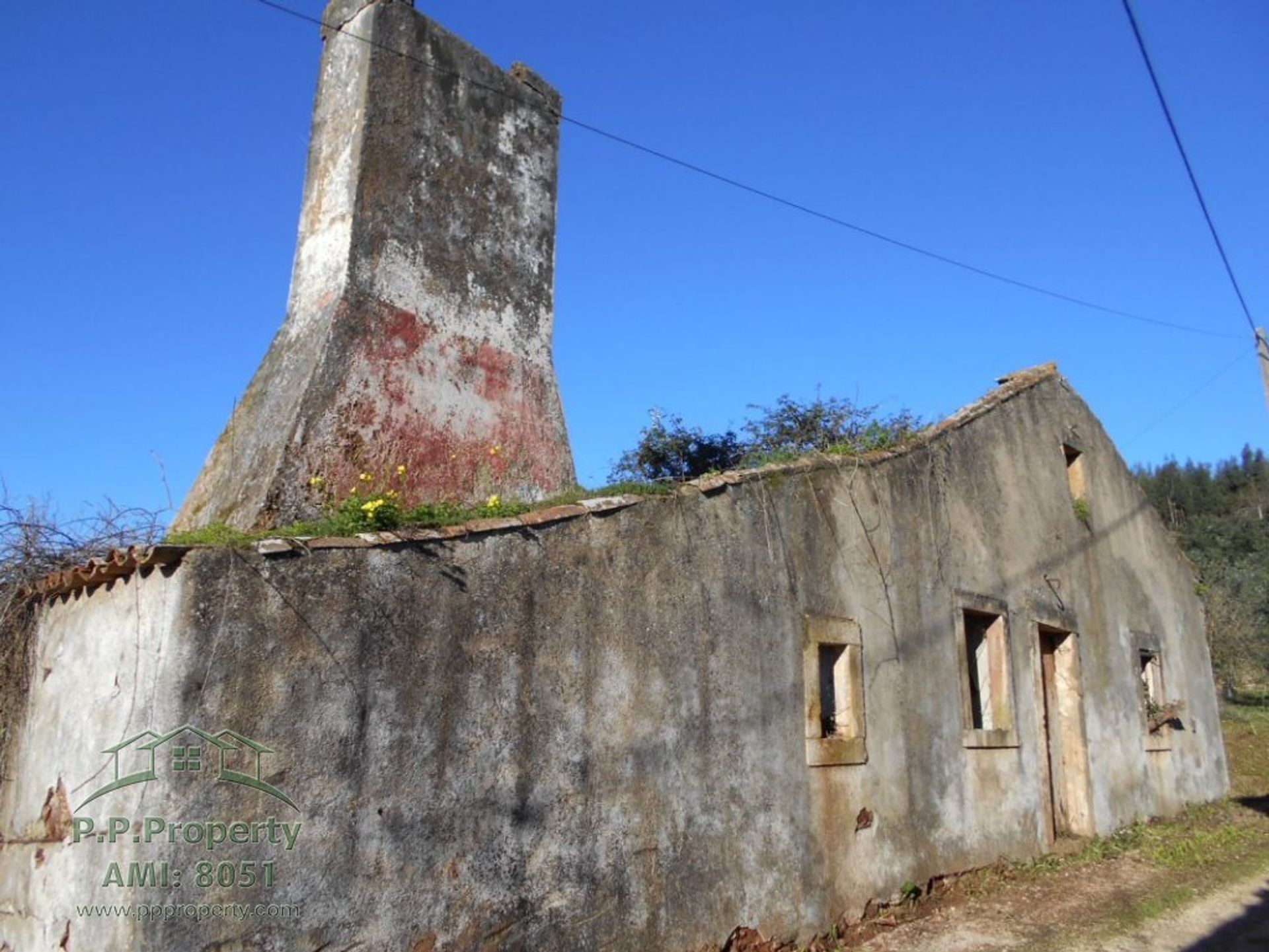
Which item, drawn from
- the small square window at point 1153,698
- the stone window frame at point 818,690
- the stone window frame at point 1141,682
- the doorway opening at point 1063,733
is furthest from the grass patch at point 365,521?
the small square window at point 1153,698

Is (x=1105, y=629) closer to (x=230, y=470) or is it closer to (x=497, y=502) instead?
(x=497, y=502)

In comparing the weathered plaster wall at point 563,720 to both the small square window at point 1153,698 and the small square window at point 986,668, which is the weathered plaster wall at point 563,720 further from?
the small square window at point 1153,698

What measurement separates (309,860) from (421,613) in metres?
1.23

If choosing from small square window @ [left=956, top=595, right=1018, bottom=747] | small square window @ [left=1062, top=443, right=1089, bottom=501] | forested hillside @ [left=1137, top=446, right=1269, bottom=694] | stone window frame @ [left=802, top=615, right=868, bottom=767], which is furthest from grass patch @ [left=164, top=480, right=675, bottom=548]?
forested hillside @ [left=1137, top=446, right=1269, bottom=694]

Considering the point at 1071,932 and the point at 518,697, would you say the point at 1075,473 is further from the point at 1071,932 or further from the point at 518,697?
the point at 518,697

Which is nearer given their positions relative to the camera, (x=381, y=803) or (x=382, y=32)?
(x=381, y=803)

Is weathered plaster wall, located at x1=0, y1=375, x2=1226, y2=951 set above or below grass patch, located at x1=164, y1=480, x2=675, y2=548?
below

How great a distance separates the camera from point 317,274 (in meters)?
7.12

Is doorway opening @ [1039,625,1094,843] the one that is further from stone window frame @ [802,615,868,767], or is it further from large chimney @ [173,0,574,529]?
large chimney @ [173,0,574,529]

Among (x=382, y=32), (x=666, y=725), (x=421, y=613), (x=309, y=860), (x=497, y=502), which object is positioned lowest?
(x=309, y=860)

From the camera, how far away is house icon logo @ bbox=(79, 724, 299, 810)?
411cm

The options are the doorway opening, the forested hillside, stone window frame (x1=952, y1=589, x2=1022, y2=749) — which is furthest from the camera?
the forested hillside

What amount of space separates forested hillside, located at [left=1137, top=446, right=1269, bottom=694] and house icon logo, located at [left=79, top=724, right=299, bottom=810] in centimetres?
1500

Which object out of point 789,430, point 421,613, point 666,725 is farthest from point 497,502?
point 789,430
